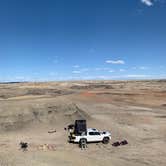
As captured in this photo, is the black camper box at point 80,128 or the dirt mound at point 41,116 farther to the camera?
the dirt mound at point 41,116

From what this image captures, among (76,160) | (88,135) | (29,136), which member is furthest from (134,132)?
(76,160)

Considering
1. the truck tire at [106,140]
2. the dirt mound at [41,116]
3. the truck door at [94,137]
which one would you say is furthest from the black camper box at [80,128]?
the dirt mound at [41,116]

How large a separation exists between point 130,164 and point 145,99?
192 feet

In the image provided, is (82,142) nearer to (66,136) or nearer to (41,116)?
(66,136)

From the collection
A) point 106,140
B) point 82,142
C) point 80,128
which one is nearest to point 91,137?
point 82,142

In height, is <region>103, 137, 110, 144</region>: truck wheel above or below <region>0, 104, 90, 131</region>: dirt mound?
below

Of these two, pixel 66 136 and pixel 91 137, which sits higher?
pixel 91 137

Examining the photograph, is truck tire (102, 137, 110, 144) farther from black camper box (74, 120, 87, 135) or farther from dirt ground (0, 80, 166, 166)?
black camper box (74, 120, 87, 135)


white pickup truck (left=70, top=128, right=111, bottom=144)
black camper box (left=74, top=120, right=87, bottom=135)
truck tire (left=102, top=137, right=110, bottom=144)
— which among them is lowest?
truck tire (left=102, top=137, right=110, bottom=144)

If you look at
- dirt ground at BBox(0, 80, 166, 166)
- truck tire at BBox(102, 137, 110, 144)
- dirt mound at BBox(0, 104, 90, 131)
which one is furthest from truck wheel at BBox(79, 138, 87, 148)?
dirt mound at BBox(0, 104, 90, 131)

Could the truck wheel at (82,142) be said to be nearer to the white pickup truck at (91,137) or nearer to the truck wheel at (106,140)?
the white pickup truck at (91,137)

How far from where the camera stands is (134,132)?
41.2 m

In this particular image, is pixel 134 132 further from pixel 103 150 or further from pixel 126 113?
pixel 126 113

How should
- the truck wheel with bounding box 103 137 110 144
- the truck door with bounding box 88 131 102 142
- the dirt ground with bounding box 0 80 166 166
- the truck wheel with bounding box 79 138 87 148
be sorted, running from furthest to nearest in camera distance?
the truck wheel with bounding box 103 137 110 144 < the truck door with bounding box 88 131 102 142 < the truck wheel with bounding box 79 138 87 148 < the dirt ground with bounding box 0 80 166 166
